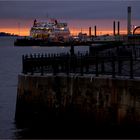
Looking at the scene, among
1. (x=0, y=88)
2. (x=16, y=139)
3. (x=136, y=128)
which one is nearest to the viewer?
(x=136, y=128)

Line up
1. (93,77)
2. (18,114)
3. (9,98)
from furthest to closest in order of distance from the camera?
1. (9,98)
2. (18,114)
3. (93,77)

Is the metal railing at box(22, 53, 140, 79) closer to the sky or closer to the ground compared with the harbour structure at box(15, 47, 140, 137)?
closer to the sky

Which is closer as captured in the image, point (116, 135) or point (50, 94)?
point (116, 135)

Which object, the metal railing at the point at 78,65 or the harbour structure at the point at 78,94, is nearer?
the harbour structure at the point at 78,94

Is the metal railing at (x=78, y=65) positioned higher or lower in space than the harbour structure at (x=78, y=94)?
higher

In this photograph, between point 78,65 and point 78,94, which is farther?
point 78,65

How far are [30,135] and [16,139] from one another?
24.2 inches

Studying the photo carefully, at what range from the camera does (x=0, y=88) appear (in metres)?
50.6

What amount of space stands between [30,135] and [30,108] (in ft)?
4.80

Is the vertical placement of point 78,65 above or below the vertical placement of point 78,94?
above

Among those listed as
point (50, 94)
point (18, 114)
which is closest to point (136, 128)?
point (50, 94)

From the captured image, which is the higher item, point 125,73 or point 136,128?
point 125,73

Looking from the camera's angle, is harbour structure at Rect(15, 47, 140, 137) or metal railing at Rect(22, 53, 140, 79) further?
metal railing at Rect(22, 53, 140, 79)

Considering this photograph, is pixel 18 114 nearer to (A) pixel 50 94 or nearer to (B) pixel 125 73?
(A) pixel 50 94
